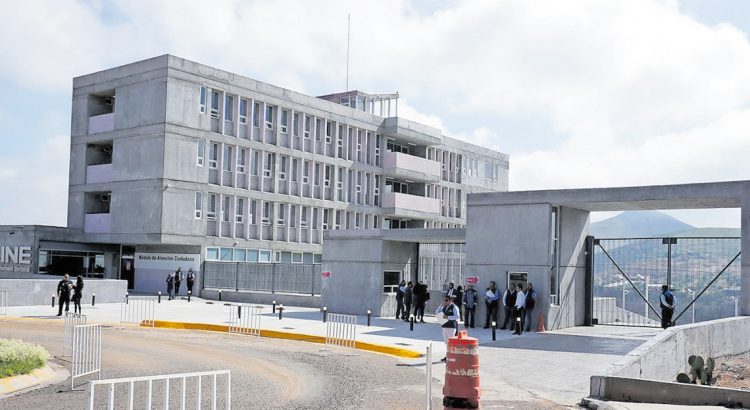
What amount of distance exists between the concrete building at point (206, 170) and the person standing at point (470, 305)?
75.6ft

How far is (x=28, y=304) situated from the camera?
34.6m

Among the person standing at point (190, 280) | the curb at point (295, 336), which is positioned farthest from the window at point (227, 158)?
the curb at point (295, 336)

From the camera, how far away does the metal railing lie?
1593 inches

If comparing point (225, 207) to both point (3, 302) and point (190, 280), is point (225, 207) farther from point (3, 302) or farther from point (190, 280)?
point (3, 302)

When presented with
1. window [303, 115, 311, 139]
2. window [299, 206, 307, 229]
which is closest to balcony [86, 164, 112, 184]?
window [299, 206, 307, 229]

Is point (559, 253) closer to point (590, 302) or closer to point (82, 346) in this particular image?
point (590, 302)

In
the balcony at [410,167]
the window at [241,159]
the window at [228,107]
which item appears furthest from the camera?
the balcony at [410,167]

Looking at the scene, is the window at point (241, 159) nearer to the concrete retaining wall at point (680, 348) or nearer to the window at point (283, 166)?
the window at point (283, 166)

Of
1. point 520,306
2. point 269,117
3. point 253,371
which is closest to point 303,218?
point 269,117

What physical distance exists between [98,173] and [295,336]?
2984cm

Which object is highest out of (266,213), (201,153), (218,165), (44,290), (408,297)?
(201,153)

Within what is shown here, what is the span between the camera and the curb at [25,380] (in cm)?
1377

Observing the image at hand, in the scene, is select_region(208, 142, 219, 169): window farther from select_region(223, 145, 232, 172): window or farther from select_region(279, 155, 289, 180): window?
select_region(279, 155, 289, 180): window

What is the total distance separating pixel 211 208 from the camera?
4850 centimetres
